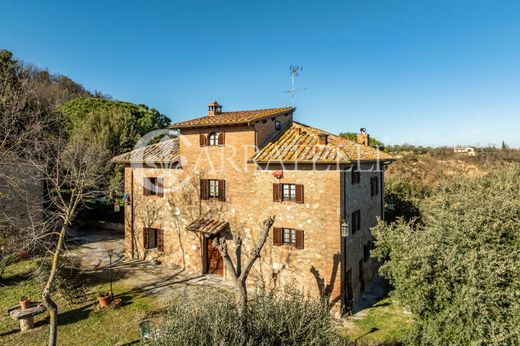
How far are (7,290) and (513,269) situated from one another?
2112 centimetres

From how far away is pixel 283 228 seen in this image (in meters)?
14.6

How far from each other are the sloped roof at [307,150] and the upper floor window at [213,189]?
2577mm

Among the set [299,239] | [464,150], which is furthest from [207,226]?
[464,150]

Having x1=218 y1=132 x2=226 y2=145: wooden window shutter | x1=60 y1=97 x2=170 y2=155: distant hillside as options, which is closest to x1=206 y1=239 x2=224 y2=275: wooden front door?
x1=218 y1=132 x2=226 y2=145: wooden window shutter

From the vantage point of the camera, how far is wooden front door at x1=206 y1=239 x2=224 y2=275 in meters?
17.2

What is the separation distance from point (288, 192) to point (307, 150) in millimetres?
2176

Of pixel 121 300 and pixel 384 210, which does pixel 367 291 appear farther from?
pixel 121 300

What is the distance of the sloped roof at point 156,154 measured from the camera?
1826 centimetres

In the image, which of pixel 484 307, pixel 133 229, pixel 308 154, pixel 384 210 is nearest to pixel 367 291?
pixel 384 210

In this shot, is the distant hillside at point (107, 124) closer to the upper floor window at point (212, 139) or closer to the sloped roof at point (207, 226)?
the upper floor window at point (212, 139)

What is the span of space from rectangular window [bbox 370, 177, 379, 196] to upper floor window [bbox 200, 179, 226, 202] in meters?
8.39

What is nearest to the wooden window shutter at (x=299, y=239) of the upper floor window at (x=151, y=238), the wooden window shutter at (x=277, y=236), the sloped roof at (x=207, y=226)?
the wooden window shutter at (x=277, y=236)

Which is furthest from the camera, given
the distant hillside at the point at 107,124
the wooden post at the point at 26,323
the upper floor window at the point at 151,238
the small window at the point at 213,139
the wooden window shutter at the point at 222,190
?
the distant hillside at the point at 107,124

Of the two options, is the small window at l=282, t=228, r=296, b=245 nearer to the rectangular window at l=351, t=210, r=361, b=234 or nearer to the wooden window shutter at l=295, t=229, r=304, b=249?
the wooden window shutter at l=295, t=229, r=304, b=249
